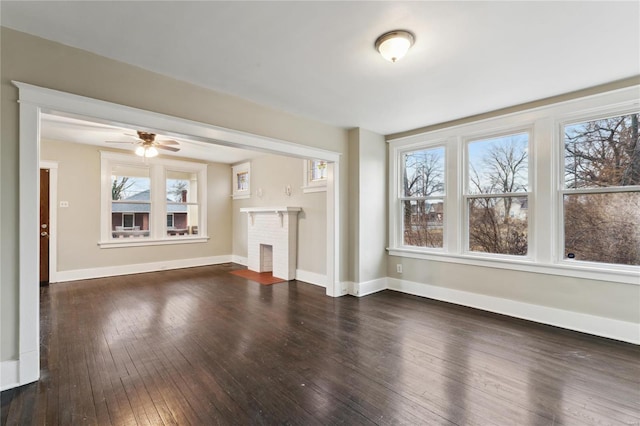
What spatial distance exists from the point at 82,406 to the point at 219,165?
6276 mm

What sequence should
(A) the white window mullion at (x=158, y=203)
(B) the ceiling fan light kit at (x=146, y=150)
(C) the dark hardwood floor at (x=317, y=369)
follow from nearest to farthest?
(C) the dark hardwood floor at (x=317, y=369) → (B) the ceiling fan light kit at (x=146, y=150) → (A) the white window mullion at (x=158, y=203)

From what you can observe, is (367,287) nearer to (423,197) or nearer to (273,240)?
(423,197)

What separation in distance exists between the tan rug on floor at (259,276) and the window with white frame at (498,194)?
11.3 ft

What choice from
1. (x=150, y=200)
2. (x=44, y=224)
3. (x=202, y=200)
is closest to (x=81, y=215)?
(x=44, y=224)

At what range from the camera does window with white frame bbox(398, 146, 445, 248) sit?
4.54 m

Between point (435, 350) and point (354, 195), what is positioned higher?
point (354, 195)

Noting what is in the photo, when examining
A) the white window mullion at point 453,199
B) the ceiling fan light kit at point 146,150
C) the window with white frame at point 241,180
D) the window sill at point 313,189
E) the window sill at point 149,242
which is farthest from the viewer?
the window with white frame at point 241,180

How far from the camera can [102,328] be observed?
3.30 m

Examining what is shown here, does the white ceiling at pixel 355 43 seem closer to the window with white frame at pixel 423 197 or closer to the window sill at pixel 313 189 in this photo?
the window with white frame at pixel 423 197

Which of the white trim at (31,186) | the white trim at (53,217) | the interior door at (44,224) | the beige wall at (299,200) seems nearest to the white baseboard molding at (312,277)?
the beige wall at (299,200)

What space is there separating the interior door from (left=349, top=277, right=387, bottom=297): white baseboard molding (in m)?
5.45

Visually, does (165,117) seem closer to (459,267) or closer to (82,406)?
(82,406)

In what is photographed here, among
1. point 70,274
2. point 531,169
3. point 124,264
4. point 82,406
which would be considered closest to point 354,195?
point 531,169

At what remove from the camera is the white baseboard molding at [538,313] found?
3.02m
